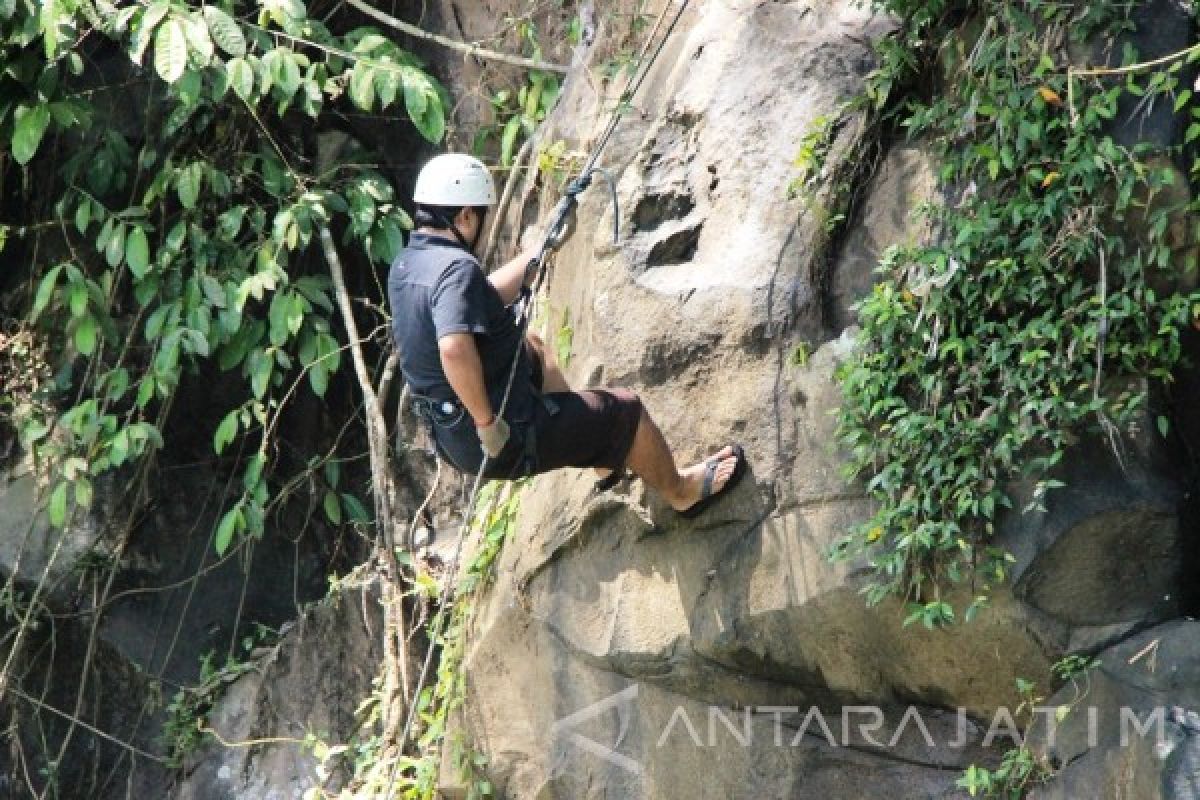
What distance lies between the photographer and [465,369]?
525cm

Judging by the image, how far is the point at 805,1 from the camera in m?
6.03

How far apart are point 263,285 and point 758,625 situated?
2.73 metres

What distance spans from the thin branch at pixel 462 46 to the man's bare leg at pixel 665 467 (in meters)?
2.11

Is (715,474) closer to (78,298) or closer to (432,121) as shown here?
(432,121)

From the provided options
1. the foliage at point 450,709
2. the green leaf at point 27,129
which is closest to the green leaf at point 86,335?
the green leaf at point 27,129

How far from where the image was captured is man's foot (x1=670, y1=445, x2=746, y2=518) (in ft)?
18.0

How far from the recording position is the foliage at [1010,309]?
15.9 feet

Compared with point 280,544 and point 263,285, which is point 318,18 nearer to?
point 263,285

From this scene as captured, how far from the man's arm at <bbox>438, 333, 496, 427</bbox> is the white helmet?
0.50 metres

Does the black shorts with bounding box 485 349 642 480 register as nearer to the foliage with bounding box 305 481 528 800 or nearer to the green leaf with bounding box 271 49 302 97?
the foliage with bounding box 305 481 528 800

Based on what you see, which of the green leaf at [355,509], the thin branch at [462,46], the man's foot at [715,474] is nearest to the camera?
the man's foot at [715,474]

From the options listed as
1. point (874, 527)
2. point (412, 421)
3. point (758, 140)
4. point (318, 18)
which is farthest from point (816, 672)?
point (318, 18)

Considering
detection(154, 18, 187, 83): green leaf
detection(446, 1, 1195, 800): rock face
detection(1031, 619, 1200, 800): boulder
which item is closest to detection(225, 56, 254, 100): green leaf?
detection(154, 18, 187, 83): green leaf

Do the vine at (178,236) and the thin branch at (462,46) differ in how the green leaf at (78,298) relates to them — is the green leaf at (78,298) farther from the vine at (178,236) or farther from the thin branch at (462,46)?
the thin branch at (462,46)
